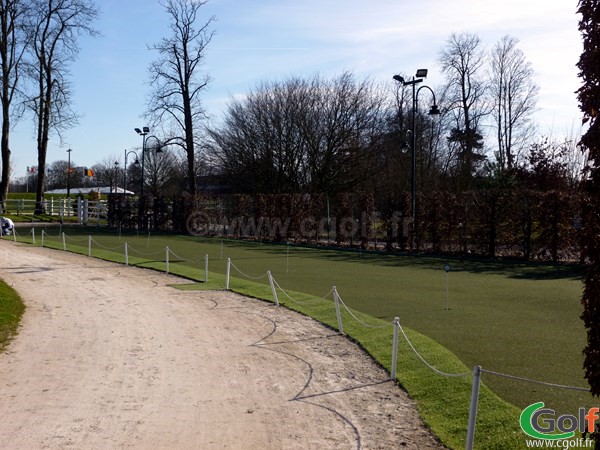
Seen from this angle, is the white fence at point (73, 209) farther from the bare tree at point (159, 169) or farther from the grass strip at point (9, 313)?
the grass strip at point (9, 313)

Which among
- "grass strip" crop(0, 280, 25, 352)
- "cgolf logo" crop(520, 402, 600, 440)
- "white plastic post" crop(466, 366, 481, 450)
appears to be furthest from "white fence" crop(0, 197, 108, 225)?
"white plastic post" crop(466, 366, 481, 450)

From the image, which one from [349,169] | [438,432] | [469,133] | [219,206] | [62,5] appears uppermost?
[62,5]

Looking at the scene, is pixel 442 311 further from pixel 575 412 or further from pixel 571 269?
pixel 571 269

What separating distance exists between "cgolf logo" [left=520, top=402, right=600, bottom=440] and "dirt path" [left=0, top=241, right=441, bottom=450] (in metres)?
1.11

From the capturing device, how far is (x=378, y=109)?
46000 mm

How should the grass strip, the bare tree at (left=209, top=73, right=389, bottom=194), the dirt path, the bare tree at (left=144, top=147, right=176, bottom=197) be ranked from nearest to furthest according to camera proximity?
the dirt path, the grass strip, the bare tree at (left=209, top=73, right=389, bottom=194), the bare tree at (left=144, top=147, right=176, bottom=197)

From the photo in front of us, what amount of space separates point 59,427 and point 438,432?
4.13m

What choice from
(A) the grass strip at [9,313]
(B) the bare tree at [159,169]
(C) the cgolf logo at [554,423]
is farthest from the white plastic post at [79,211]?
(C) the cgolf logo at [554,423]

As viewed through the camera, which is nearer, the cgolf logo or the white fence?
the cgolf logo

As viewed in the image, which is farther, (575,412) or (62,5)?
(62,5)

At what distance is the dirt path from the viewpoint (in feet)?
20.6

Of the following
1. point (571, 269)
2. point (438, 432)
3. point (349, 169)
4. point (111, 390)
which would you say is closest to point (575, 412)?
point (438, 432)

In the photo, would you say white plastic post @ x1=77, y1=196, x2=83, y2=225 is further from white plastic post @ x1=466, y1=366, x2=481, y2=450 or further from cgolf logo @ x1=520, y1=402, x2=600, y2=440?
white plastic post @ x1=466, y1=366, x2=481, y2=450

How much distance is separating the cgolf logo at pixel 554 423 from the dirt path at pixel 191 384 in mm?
1112
